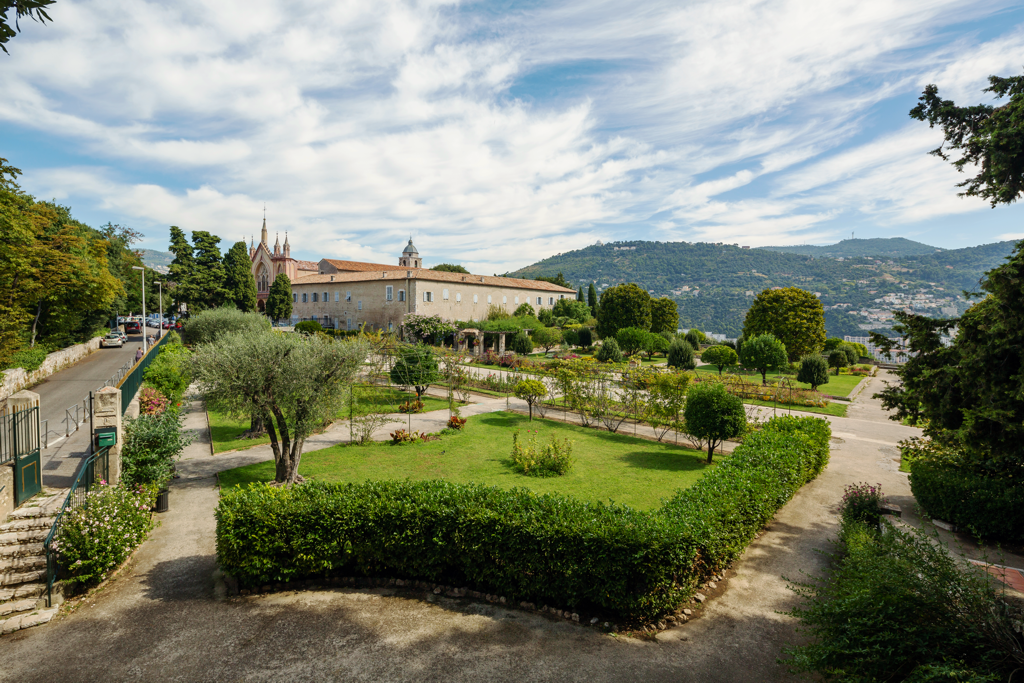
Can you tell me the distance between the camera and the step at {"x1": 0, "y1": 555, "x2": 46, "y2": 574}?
7180 millimetres

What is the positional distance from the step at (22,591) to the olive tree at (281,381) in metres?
4.10

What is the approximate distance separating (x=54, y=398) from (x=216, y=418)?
7955mm

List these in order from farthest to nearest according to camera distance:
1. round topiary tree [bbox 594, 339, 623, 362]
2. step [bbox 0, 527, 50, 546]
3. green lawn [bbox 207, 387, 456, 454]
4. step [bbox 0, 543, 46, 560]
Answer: round topiary tree [bbox 594, 339, 623, 362]
green lawn [bbox 207, 387, 456, 454]
step [bbox 0, 527, 50, 546]
step [bbox 0, 543, 46, 560]

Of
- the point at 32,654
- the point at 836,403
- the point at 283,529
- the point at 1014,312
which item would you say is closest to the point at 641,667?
the point at 283,529

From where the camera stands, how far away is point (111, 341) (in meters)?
39.7

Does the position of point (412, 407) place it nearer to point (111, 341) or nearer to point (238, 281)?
point (111, 341)

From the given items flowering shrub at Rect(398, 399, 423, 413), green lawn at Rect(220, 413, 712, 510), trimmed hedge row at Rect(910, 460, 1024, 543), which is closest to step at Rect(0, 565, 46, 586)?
green lawn at Rect(220, 413, 712, 510)

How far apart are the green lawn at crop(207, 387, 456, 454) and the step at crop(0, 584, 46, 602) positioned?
4142mm

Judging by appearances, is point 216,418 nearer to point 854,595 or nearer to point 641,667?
point 641,667

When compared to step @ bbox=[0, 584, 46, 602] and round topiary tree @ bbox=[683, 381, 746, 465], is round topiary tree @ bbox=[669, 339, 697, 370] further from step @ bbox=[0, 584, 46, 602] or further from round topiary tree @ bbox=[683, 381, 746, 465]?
step @ bbox=[0, 584, 46, 602]

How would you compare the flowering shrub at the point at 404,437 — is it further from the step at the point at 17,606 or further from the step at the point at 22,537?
→ the step at the point at 17,606

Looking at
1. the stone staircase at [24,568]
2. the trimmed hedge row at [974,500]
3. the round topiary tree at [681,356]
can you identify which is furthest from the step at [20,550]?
the round topiary tree at [681,356]

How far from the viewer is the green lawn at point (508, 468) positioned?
36.7 ft

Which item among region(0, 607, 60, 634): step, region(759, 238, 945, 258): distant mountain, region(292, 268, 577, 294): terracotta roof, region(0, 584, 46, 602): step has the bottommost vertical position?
region(0, 607, 60, 634): step
